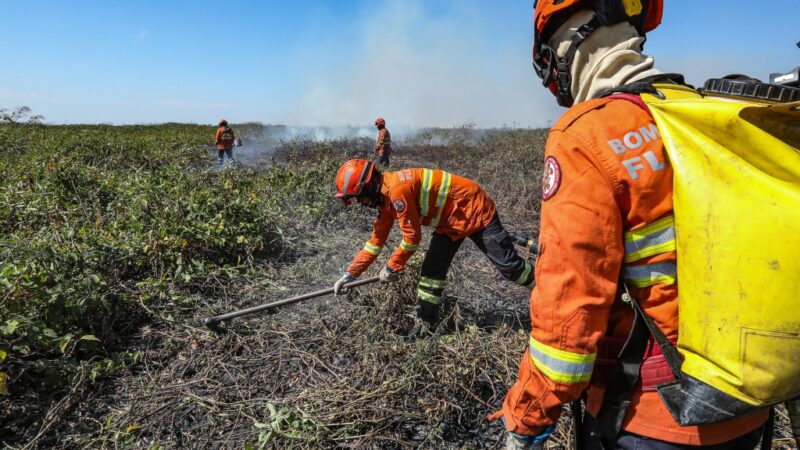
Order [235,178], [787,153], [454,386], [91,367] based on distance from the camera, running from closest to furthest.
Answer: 1. [787,153]
2. [454,386]
3. [91,367]
4. [235,178]

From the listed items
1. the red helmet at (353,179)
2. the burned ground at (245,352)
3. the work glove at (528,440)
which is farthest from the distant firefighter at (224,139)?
the work glove at (528,440)

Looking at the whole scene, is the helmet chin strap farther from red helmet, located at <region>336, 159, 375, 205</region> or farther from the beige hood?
red helmet, located at <region>336, 159, 375, 205</region>

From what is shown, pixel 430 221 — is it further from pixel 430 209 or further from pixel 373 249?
pixel 373 249

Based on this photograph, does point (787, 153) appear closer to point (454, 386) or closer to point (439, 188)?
point (454, 386)

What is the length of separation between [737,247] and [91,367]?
3.64 meters

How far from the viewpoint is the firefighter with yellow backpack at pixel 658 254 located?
0.86m

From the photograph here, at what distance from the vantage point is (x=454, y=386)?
2705mm

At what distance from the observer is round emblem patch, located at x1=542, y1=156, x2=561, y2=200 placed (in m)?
1.05

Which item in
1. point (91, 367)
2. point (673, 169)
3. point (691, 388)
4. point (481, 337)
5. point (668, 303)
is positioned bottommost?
point (91, 367)

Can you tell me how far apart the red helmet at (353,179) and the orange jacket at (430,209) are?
7.2 inches

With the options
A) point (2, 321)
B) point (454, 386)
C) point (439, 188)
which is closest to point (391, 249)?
point (439, 188)

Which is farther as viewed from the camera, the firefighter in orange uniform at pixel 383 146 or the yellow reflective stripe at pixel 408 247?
the firefighter in orange uniform at pixel 383 146

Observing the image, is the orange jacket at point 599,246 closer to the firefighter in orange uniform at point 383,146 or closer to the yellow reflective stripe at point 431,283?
the yellow reflective stripe at point 431,283

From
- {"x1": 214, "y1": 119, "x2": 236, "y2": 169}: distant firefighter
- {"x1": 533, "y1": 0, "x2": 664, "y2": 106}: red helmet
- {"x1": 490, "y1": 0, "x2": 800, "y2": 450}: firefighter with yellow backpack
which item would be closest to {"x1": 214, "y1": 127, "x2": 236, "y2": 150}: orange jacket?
{"x1": 214, "y1": 119, "x2": 236, "y2": 169}: distant firefighter
